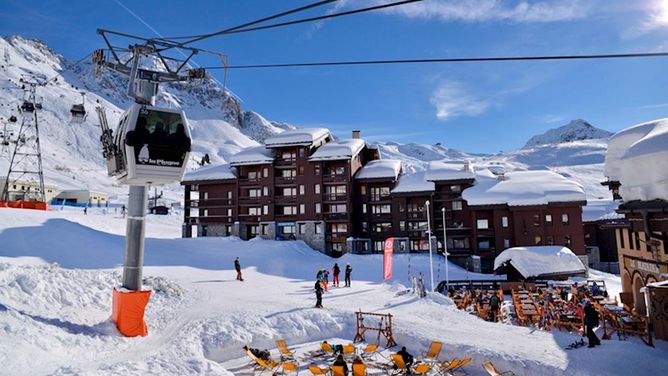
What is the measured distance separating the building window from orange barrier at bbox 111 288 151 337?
1450 inches

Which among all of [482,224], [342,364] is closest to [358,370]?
[342,364]

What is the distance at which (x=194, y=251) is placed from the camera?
37812 mm

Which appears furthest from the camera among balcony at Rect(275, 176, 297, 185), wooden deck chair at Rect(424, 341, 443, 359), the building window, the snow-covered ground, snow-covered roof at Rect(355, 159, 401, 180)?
balcony at Rect(275, 176, 297, 185)

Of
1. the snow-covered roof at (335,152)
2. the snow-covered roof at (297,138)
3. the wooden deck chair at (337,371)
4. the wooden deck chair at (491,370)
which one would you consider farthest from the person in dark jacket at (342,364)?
the snow-covered roof at (297,138)

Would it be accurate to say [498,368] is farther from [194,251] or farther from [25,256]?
[194,251]

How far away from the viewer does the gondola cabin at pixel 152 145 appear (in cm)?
1349

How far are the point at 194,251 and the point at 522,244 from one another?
32329 millimetres

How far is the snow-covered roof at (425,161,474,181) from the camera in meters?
46.4

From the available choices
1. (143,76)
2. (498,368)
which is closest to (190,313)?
(143,76)

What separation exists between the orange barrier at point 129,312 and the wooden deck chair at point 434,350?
10230mm

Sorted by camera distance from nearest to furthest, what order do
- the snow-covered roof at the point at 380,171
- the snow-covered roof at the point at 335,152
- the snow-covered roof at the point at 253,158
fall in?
the snow-covered roof at the point at 335,152, the snow-covered roof at the point at 380,171, the snow-covered roof at the point at 253,158

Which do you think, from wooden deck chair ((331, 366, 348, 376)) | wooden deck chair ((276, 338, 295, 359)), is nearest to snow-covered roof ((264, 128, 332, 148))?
wooden deck chair ((276, 338, 295, 359))

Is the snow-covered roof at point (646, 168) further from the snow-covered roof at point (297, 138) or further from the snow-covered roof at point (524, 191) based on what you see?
the snow-covered roof at point (297, 138)

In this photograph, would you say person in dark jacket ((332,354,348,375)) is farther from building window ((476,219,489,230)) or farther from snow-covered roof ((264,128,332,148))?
snow-covered roof ((264,128,332,148))
